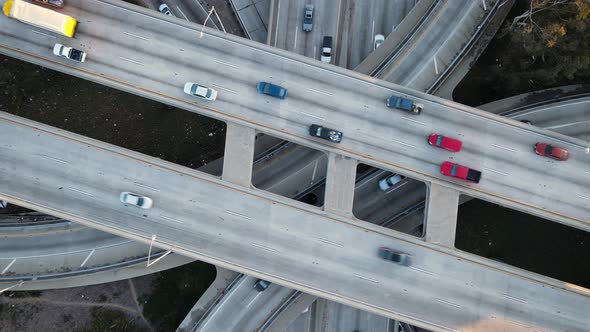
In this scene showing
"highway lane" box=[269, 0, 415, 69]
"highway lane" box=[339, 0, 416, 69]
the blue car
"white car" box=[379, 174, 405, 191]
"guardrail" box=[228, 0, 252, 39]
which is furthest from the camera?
"guardrail" box=[228, 0, 252, 39]

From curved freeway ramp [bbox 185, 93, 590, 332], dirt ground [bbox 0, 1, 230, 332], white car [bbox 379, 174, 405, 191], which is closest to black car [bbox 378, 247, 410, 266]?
curved freeway ramp [bbox 185, 93, 590, 332]

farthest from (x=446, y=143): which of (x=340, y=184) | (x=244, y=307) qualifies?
(x=244, y=307)

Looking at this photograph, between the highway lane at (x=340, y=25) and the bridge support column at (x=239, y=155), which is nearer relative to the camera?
the bridge support column at (x=239, y=155)

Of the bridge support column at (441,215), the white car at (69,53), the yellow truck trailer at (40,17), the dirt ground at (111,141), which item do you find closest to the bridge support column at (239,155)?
the dirt ground at (111,141)

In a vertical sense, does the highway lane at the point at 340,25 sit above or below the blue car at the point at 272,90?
above

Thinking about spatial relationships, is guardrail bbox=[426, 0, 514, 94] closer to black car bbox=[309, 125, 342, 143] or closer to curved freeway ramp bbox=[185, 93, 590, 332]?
curved freeway ramp bbox=[185, 93, 590, 332]

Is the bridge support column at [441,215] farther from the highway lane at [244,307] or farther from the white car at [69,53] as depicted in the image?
the white car at [69,53]
